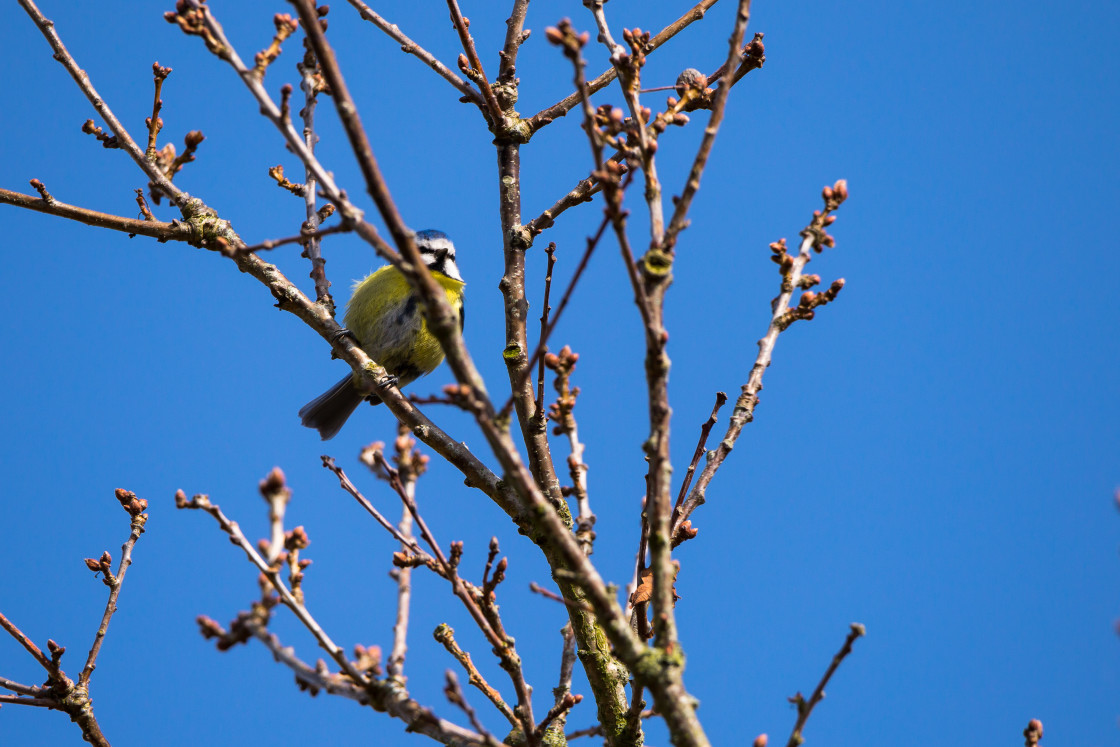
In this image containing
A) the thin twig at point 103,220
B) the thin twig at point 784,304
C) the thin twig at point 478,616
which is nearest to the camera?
the thin twig at point 478,616

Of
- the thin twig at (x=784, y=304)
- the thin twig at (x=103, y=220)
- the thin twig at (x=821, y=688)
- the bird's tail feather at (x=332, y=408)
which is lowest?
the thin twig at (x=821, y=688)

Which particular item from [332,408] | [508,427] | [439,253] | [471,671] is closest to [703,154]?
[508,427]

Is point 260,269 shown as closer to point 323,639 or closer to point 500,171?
point 500,171

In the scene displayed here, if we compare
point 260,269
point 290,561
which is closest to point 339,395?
point 260,269

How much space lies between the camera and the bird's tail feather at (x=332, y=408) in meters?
6.19

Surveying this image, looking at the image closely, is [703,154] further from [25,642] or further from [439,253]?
[439,253]

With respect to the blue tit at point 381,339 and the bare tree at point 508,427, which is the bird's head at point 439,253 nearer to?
the blue tit at point 381,339

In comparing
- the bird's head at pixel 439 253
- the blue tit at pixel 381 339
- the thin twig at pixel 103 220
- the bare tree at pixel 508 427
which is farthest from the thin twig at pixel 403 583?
the bird's head at pixel 439 253

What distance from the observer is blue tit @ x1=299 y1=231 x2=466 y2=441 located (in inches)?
239

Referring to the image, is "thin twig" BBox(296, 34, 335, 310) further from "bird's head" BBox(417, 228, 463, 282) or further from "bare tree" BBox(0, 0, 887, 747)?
"bird's head" BBox(417, 228, 463, 282)

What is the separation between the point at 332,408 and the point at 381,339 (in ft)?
1.96

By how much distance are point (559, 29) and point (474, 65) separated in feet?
7.58

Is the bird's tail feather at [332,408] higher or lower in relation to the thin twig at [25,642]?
higher

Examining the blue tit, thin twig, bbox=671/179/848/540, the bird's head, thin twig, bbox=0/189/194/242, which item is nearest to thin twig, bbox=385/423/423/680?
thin twig, bbox=671/179/848/540
